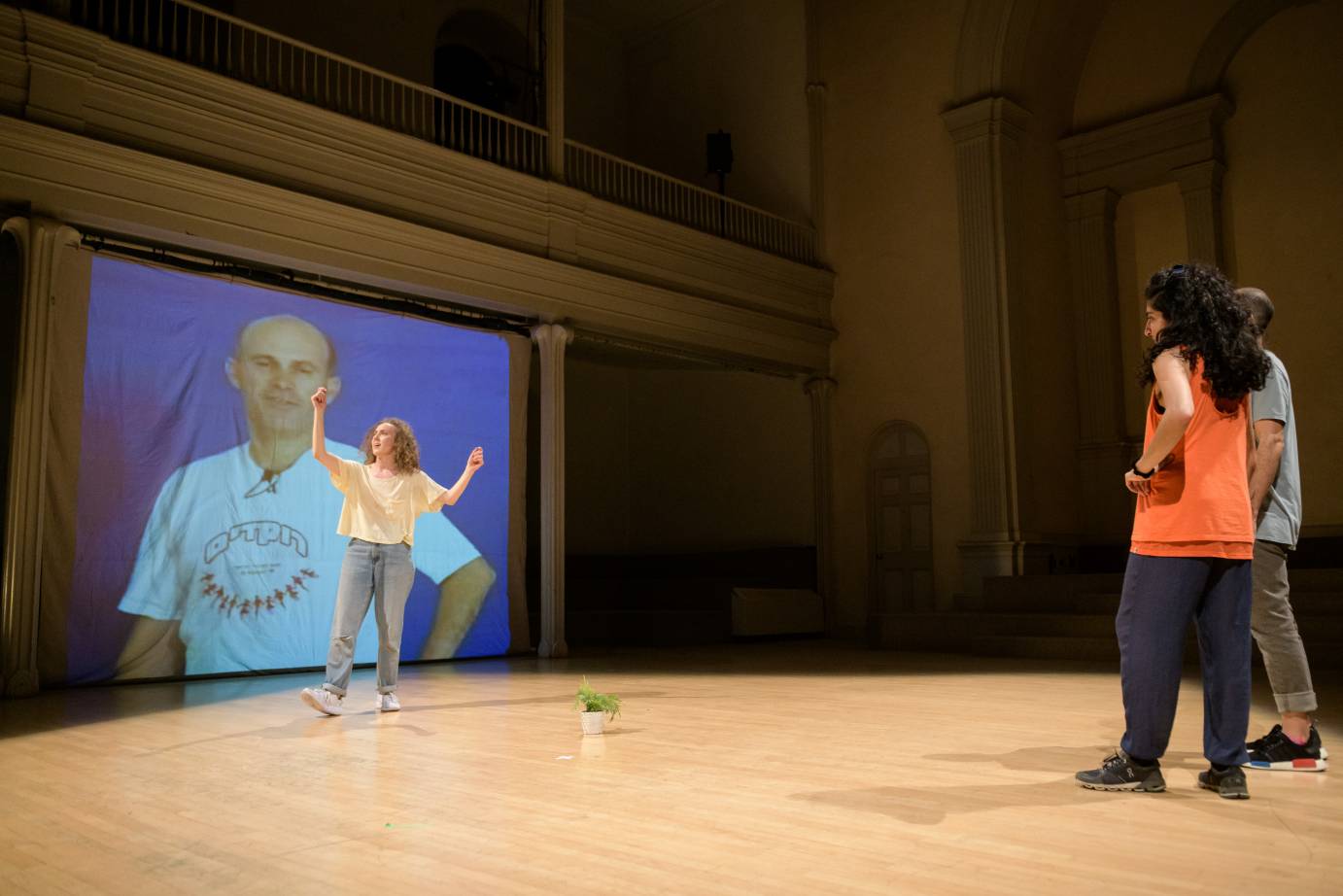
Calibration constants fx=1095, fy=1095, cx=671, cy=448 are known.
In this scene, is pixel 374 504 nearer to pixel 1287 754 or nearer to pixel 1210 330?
pixel 1210 330

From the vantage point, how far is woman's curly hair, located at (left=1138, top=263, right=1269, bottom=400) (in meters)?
2.89

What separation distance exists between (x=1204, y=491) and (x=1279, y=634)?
76cm

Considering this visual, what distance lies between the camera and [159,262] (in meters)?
7.54

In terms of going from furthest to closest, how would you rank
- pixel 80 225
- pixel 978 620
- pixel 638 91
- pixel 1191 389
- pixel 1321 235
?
1. pixel 638 91
2. pixel 1321 235
3. pixel 978 620
4. pixel 80 225
5. pixel 1191 389

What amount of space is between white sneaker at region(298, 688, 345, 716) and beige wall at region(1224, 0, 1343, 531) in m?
9.36

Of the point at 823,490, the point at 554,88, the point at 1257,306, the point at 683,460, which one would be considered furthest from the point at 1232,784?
the point at 683,460

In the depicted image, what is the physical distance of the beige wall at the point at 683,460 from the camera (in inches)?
520

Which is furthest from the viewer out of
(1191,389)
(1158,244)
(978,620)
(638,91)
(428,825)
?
(638,91)

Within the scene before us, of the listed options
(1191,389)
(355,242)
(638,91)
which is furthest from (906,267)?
(1191,389)

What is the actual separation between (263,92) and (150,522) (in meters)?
3.12

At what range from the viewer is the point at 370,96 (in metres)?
8.95

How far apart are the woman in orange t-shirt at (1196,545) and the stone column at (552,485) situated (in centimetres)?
675

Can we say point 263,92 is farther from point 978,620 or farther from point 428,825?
point 978,620

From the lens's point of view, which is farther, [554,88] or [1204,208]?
[1204,208]
